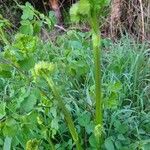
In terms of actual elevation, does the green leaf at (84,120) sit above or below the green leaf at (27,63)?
below

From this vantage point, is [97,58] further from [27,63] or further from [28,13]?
[28,13]

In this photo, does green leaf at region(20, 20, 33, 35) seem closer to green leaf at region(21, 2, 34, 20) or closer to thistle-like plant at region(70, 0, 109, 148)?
green leaf at region(21, 2, 34, 20)

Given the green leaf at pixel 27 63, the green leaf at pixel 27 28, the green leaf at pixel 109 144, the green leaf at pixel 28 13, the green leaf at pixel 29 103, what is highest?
the green leaf at pixel 28 13

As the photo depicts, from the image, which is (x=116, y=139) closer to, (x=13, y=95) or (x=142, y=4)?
(x=13, y=95)

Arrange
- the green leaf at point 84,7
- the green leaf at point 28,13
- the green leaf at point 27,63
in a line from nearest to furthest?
the green leaf at point 84,7 < the green leaf at point 27,63 < the green leaf at point 28,13

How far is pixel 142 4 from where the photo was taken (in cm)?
416

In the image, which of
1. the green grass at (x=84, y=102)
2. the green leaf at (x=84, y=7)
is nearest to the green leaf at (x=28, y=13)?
the green grass at (x=84, y=102)

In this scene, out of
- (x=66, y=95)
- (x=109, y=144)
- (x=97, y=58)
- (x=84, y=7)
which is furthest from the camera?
(x=66, y=95)

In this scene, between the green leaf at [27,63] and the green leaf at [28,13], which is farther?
the green leaf at [28,13]

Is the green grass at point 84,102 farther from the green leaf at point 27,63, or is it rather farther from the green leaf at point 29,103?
the green leaf at point 27,63

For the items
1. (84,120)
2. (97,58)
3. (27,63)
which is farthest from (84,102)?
(97,58)

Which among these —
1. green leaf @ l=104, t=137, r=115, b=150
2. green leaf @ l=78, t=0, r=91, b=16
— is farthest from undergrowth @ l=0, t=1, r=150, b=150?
green leaf @ l=78, t=0, r=91, b=16

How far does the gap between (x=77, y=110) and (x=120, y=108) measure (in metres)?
0.29

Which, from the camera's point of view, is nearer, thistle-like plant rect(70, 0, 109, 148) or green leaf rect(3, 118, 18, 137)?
thistle-like plant rect(70, 0, 109, 148)
